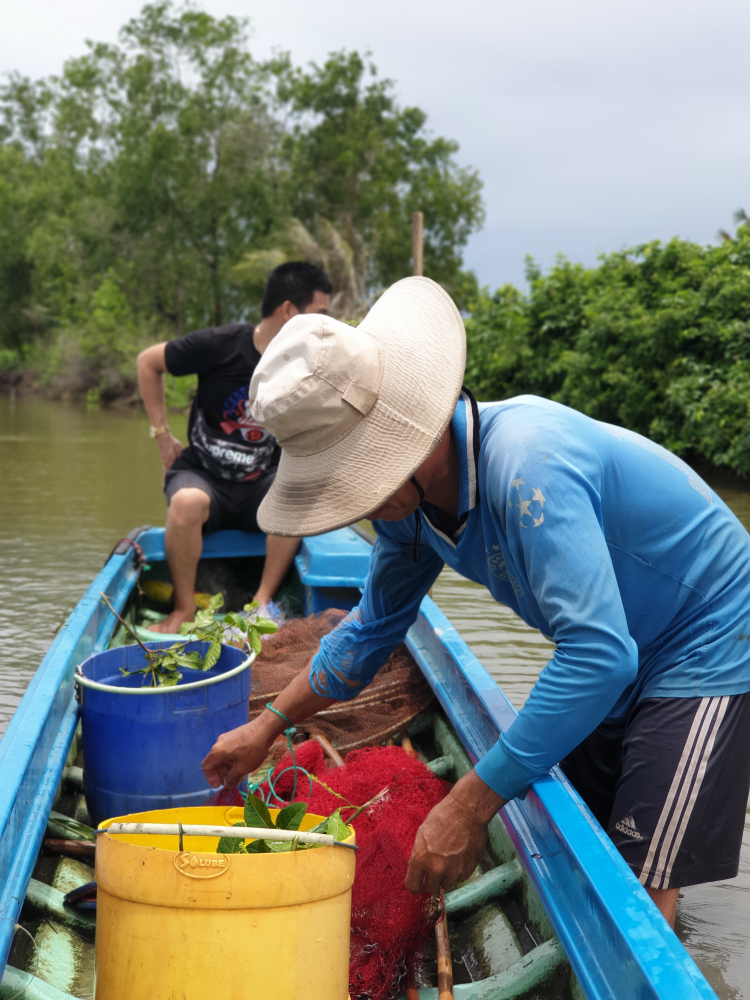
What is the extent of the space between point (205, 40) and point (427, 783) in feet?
114

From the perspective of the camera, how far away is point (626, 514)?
161 cm

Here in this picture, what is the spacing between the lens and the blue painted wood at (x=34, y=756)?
1623 mm

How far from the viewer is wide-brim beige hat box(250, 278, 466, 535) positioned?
1.48 m

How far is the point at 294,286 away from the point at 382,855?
3.01 meters

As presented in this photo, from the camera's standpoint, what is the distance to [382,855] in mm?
1905

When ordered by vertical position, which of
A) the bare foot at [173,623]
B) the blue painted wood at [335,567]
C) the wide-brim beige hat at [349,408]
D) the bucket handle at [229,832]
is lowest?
the bare foot at [173,623]

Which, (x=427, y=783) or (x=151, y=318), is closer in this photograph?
(x=427, y=783)

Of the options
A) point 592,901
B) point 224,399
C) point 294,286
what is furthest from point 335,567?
point 592,901

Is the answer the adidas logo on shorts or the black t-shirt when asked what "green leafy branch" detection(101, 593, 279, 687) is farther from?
the black t-shirt

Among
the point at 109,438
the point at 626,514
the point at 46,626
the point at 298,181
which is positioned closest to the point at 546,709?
the point at 626,514

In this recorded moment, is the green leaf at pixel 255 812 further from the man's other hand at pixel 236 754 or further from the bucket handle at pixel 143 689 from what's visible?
the bucket handle at pixel 143 689

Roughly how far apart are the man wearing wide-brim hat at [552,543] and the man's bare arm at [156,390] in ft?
9.39

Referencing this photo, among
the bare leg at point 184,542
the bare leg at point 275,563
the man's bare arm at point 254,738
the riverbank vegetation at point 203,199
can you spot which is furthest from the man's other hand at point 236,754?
the riverbank vegetation at point 203,199

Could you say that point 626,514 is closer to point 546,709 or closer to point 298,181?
point 546,709
